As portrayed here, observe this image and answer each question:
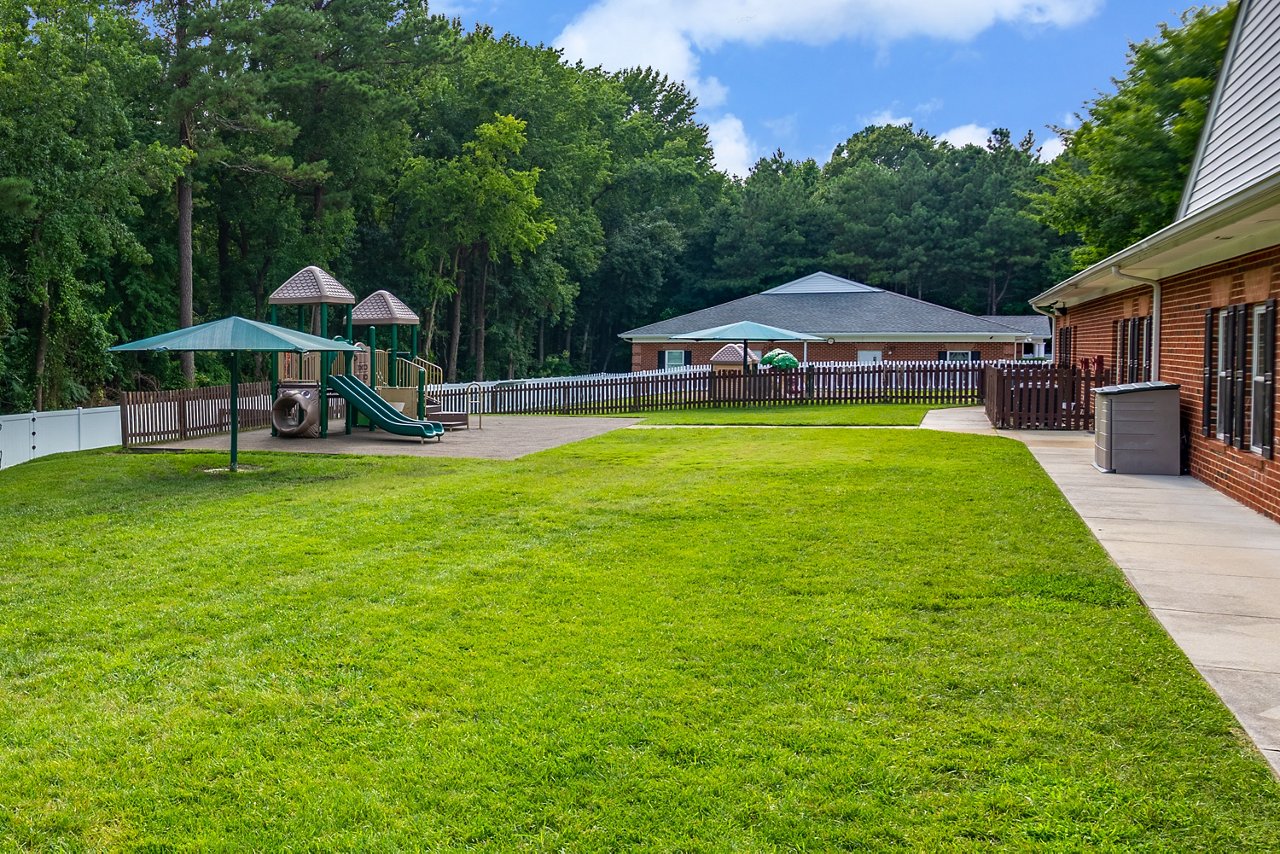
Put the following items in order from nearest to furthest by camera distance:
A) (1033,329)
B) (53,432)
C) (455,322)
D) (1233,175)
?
(1233,175), (53,432), (455,322), (1033,329)

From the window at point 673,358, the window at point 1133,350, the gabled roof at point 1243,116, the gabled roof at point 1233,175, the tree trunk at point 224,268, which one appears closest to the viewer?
the gabled roof at point 1233,175

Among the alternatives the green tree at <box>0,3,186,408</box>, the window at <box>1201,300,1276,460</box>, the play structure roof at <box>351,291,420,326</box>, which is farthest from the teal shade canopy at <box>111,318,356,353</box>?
the green tree at <box>0,3,186,408</box>

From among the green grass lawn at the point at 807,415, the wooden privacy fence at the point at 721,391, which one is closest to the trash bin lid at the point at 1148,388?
the green grass lawn at the point at 807,415

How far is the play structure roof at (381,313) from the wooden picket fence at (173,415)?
10.6 ft

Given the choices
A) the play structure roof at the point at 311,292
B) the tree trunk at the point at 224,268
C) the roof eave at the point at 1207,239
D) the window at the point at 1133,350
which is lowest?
the window at the point at 1133,350

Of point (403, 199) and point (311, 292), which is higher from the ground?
point (403, 199)

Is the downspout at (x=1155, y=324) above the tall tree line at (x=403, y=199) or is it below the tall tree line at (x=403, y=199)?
below

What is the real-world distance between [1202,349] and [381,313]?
1607 centimetres

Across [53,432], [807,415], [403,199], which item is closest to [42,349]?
[53,432]

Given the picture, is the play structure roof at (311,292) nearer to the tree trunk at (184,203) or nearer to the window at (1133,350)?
the window at (1133,350)

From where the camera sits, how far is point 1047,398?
1870 cm

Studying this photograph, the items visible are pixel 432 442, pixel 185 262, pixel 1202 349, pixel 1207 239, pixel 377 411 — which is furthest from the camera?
pixel 185 262

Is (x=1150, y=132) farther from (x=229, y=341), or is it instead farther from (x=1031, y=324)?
(x=1031, y=324)

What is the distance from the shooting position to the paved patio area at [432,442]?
677 inches
